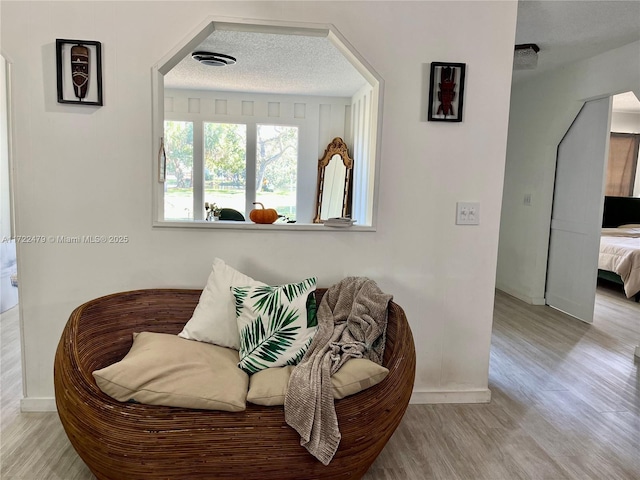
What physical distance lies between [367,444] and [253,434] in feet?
1.39

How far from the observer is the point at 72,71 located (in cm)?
215

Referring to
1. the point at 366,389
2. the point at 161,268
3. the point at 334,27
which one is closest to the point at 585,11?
the point at 334,27

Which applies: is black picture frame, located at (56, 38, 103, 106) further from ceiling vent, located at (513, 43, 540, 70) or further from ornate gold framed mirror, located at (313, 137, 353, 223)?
ornate gold framed mirror, located at (313, 137, 353, 223)

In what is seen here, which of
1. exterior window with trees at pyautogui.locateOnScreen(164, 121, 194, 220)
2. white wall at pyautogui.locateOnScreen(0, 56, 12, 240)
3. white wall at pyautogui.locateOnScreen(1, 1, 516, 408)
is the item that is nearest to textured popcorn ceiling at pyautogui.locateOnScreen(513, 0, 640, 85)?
white wall at pyautogui.locateOnScreen(1, 1, 516, 408)

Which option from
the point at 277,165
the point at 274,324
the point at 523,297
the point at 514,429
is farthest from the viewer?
the point at 277,165

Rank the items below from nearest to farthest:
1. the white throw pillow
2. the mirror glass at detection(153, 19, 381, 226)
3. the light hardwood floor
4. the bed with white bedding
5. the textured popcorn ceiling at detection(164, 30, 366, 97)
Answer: the light hardwood floor
the white throw pillow
the textured popcorn ceiling at detection(164, 30, 366, 97)
the bed with white bedding
the mirror glass at detection(153, 19, 381, 226)

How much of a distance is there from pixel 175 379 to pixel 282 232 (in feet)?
3.15

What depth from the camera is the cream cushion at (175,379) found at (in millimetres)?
1642

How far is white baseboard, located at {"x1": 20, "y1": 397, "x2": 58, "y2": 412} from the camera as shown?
7.64 feet

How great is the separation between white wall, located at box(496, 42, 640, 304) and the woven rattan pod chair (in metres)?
3.52

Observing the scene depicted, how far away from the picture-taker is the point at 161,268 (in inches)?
92.9

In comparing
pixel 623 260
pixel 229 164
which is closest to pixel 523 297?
pixel 623 260

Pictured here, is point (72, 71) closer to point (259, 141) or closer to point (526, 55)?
point (526, 55)

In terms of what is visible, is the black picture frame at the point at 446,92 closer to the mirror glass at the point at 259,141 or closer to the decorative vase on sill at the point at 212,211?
the mirror glass at the point at 259,141
